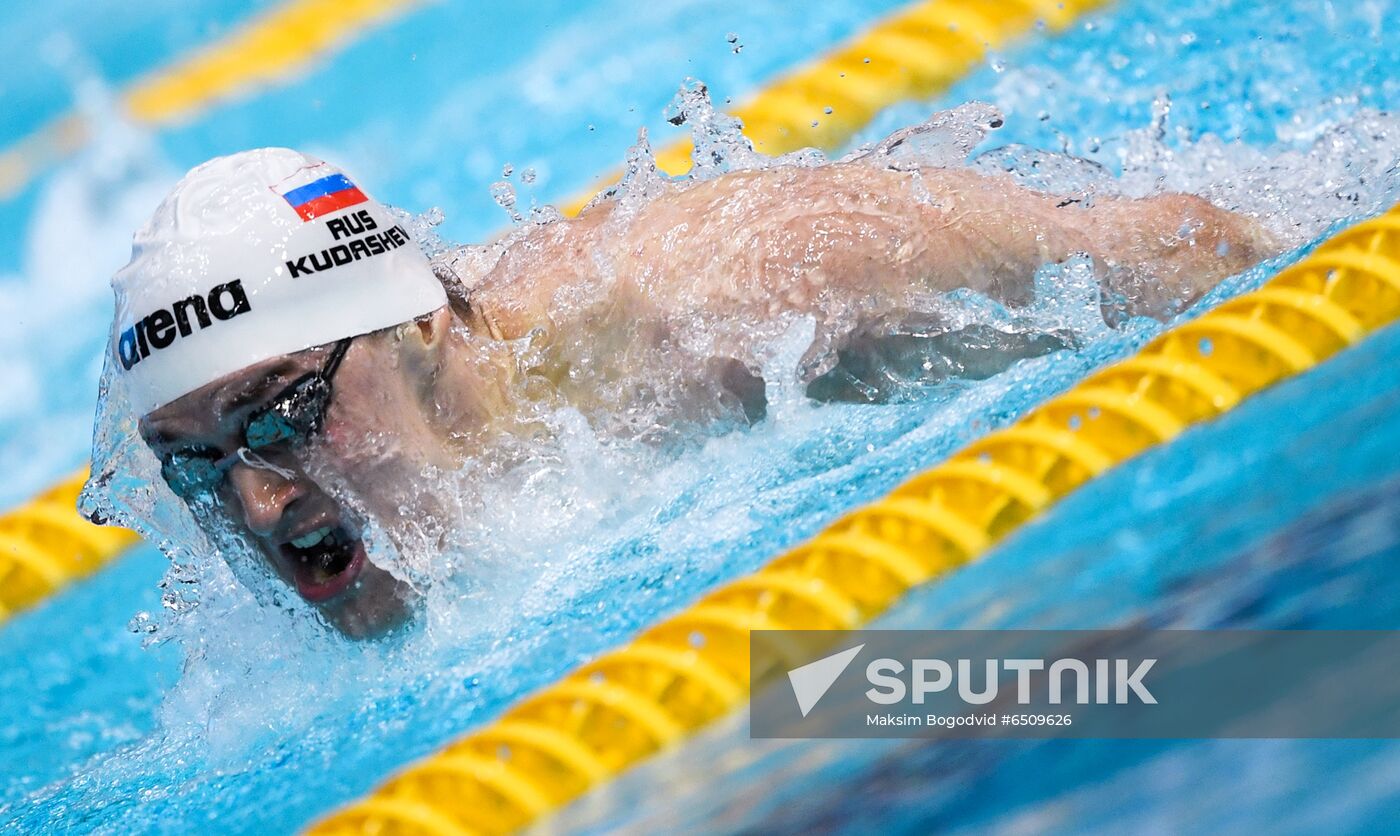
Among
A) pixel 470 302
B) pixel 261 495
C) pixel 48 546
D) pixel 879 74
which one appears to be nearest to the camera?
pixel 261 495

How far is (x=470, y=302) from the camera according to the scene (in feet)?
8.17

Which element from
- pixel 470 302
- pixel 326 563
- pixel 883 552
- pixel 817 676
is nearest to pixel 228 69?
pixel 470 302

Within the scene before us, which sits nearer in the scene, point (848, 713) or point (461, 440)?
point (848, 713)

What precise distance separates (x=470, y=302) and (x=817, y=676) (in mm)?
957

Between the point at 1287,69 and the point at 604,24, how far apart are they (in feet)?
7.17

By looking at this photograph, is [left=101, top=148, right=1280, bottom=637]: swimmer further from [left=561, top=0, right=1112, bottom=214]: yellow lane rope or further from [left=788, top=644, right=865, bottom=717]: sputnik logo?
[left=561, top=0, right=1112, bottom=214]: yellow lane rope

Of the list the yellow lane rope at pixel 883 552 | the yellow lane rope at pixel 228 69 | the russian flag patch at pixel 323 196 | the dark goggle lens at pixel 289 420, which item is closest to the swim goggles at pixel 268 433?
the dark goggle lens at pixel 289 420

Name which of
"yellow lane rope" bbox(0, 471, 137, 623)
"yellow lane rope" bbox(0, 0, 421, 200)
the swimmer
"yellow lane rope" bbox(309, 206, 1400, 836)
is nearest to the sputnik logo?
"yellow lane rope" bbox(309, 206, 1400, 836)

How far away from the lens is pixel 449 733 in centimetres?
214

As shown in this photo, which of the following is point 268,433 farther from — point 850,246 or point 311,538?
point 850,246

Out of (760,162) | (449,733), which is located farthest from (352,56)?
(449,733)

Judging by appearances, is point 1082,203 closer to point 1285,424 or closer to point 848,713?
point 1285,424

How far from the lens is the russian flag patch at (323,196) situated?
226 centimetres

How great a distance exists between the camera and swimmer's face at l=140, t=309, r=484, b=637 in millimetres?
2137
